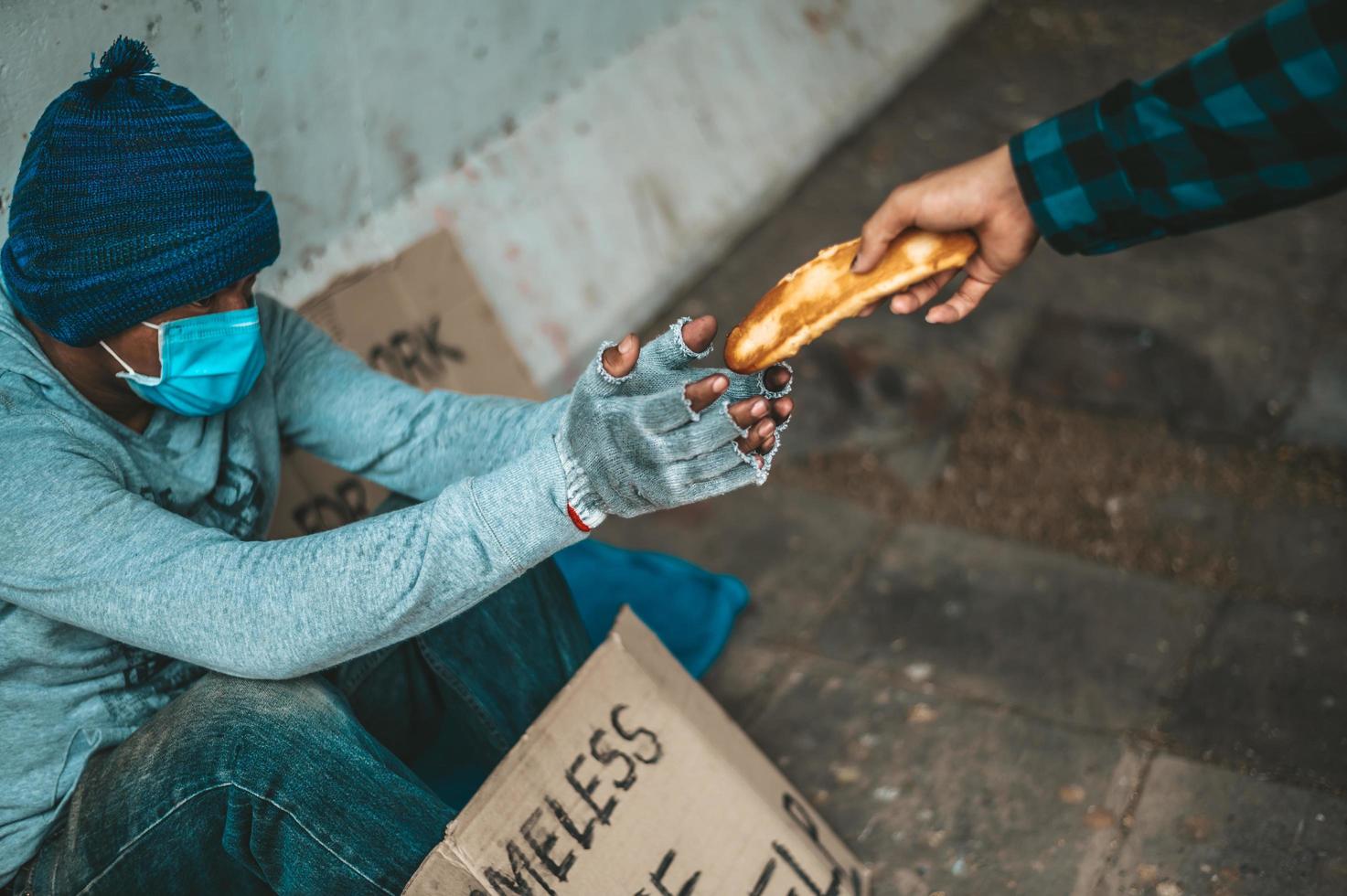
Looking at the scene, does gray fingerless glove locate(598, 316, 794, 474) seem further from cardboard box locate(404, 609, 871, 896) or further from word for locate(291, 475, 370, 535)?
word for locate(291, 475, 370, 535)

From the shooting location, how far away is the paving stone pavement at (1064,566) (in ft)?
7.40

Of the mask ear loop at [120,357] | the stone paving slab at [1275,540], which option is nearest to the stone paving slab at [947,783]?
the stone paving slab at [1275,540]

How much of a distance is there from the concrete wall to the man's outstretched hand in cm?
159

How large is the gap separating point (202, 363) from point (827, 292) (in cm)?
95

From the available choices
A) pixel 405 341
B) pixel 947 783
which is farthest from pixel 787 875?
pixel 405 341

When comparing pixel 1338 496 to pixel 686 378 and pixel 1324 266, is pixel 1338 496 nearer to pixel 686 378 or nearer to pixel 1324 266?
pixel 1324 266

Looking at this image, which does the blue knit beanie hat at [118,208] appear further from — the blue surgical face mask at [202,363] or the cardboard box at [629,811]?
the cardboard box at [629,811]

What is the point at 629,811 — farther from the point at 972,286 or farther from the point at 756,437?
the point at 972,286

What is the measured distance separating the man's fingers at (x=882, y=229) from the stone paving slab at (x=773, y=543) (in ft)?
4.27

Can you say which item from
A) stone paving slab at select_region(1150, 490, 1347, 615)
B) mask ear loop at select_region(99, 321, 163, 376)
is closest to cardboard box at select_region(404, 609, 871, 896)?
mask ear loop at select_region(99, 321, 163, 376)

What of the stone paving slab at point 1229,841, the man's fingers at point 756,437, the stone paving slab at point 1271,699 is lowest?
the stone paving slab at point 1271,699

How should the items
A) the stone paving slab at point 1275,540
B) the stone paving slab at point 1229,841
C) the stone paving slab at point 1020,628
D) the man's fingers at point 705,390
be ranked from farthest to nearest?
the stone paving slab at point 1275,540, the stone paving slab at point 1020,628, the stone paving slab at point 1229,841, the man's fingers at point 705,390

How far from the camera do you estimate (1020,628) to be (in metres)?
2.75

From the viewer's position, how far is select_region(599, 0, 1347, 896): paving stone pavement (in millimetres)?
2256
